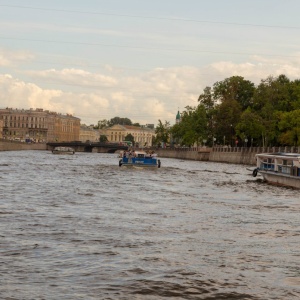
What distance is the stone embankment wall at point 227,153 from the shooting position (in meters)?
108

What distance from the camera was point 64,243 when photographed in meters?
19.1

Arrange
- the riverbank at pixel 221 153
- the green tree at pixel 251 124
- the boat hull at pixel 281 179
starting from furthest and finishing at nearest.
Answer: the green tree at pixel 251 124 < the riverbank at pixel 221 153 < the boat hull at pixel 281 179

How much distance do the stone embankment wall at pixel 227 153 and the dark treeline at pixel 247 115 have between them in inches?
112

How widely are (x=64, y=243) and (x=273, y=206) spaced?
15816 mm

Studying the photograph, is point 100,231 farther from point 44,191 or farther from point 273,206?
point 44,191

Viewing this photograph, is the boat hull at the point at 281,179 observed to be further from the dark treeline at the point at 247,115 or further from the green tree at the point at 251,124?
the green tree at the point at 251,124

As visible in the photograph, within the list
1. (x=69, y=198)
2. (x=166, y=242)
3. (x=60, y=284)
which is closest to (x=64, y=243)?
(x=166, y=242)

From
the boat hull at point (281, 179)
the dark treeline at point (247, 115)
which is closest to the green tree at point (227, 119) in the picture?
the dark treeline at point (247, 115)

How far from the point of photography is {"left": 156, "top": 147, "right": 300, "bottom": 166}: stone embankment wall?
10847cm

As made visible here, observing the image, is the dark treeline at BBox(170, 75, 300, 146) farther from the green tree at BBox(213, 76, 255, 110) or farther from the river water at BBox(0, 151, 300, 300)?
the river water at BBox(0, 151, 300, 300)

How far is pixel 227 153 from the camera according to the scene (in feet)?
428

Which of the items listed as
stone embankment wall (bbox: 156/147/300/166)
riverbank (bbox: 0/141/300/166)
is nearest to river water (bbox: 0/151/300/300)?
riverbank (bbox: 0/141/300/166)

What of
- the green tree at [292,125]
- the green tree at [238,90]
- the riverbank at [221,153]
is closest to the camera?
the green tree at [292,125]

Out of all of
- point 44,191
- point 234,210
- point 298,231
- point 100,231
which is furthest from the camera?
point 44,191
